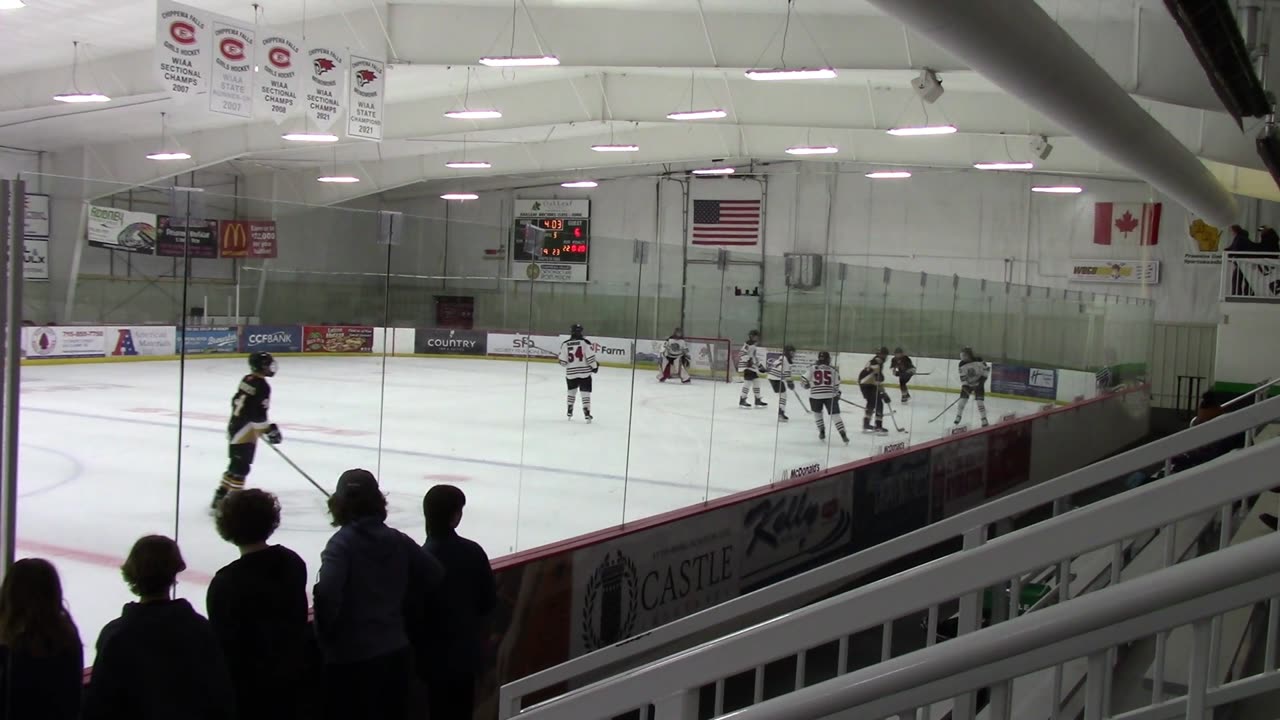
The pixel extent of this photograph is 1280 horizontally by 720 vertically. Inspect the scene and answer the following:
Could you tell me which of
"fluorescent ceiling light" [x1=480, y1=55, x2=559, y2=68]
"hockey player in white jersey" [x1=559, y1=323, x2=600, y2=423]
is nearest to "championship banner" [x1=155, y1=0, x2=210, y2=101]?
"fluorescent ceiling light" [x1=480, y1=55, x2=559, y2=68]

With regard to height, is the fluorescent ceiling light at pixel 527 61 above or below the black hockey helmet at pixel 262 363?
above

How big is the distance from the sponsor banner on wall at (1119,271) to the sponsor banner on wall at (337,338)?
71.3ft

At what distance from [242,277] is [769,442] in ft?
17.6

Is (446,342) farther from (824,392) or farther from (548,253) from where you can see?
(824,392)

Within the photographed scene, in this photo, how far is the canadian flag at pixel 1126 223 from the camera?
75.3ft

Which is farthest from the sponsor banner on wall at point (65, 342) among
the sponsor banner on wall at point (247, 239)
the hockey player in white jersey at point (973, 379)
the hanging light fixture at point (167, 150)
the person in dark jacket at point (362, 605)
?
the hanging light fixture at point (167, 150)

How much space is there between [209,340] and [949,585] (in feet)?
11.4

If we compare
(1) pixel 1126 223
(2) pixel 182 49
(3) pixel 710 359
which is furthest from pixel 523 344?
(1) pixel 1126 223

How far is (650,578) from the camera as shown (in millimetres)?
6805

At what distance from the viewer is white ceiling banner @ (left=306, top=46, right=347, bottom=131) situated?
1143 centimetres

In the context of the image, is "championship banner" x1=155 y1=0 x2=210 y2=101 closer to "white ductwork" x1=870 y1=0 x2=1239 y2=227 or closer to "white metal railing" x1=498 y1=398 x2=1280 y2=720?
"white ductwork" x1=870 y1=0 x2=1239 y2=227

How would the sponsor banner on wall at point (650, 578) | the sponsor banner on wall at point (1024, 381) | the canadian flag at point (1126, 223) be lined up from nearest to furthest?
the sponsor banner on wall at point (650, 578), the sponsor banner on wall at point (1024, 381), the canadian flag at point (1126, 223)

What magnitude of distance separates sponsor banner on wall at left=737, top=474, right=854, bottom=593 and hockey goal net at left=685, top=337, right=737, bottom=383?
1.04 metres

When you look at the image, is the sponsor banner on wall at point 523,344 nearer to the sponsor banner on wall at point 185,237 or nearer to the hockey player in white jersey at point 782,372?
the sponsor banner on wall at point 185,237
